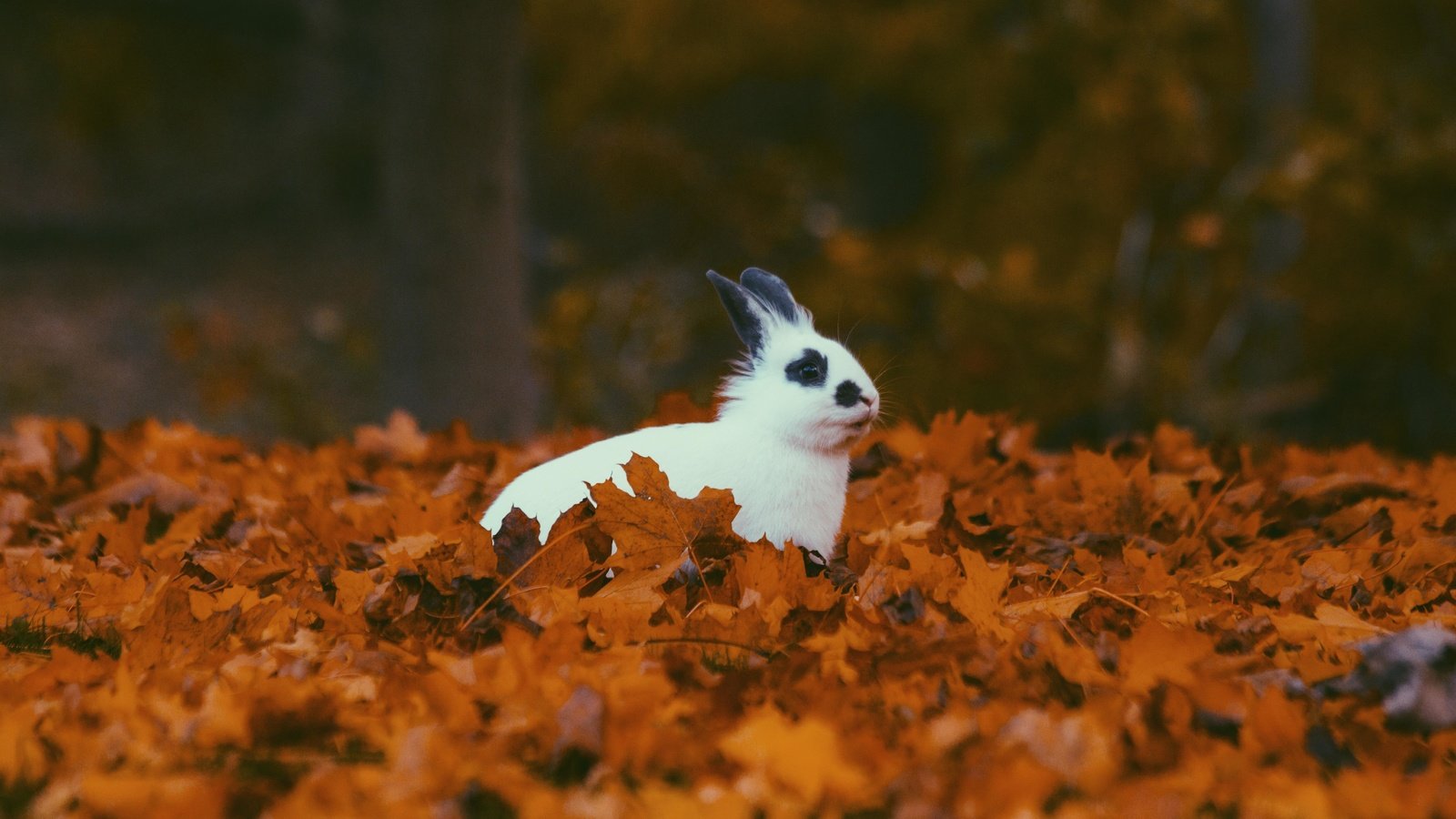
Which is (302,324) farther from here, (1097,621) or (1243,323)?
(1097,621)

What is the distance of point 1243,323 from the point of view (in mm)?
10773

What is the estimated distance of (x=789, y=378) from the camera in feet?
9.46

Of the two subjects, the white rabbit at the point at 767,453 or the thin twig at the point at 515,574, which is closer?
the thin twig at the point at 515,574

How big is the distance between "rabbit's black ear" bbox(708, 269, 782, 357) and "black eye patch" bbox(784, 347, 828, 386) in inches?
4.9

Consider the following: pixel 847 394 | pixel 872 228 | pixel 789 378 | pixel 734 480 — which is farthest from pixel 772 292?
pixel 872 228

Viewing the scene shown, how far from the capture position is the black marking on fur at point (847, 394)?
279cm

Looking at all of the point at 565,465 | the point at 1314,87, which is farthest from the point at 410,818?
the point at 1314,87

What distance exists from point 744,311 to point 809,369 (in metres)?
0.20

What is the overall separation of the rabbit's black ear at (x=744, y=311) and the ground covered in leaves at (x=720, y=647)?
0.48 meters

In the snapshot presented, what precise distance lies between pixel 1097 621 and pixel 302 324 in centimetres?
1449

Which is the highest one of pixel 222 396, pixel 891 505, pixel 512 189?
pixel 222 396

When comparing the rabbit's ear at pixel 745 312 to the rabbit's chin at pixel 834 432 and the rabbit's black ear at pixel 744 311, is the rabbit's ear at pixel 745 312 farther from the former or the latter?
the rabbit's chin at pixel 834 432

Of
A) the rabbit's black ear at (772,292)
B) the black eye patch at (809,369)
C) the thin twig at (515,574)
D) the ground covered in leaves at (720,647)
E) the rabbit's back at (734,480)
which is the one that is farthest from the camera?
the rabbit's black ear at (772,292)

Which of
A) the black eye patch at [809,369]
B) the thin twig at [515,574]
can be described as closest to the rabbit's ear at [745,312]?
the black eye patch at [809,369]
